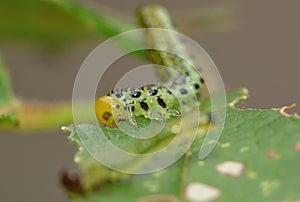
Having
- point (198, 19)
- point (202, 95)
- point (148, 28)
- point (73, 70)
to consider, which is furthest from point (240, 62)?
point (202, 95)

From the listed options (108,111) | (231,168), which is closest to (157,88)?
(108,111)

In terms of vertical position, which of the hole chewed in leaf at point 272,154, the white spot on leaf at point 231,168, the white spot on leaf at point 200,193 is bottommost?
the white spot on leaf at point 200,193

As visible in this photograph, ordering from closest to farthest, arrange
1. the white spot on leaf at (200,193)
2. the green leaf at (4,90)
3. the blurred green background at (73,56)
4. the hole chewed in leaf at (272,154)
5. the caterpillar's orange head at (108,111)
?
the white spot on leaf at (200,193) → the hole chewed in leaf at (272,154) → the caterpillar's orange head at (108,111) → the green leaf at (4,90) → the blurred green background at (73,56)

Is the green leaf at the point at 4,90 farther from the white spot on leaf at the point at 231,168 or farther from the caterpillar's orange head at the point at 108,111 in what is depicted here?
the white spot on leaf at the point at 231,168

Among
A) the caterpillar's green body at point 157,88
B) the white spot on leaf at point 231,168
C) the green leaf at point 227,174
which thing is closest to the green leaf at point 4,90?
the caterpillar's green body at point 157,88

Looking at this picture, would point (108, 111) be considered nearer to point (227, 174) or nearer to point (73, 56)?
point (227, 174)

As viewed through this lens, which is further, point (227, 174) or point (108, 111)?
point (108, 111)
